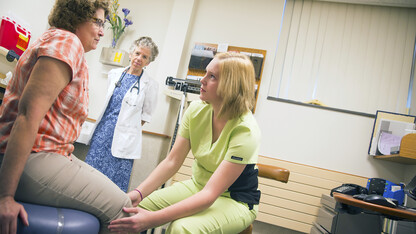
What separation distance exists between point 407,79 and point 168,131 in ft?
9.01

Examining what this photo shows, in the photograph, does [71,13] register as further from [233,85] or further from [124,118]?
[124,118]

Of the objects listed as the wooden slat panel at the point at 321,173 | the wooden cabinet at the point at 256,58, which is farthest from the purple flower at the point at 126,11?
the wooden slat panel at the point at 321,173

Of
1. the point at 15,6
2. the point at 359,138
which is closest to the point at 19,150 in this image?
the point at 15,6

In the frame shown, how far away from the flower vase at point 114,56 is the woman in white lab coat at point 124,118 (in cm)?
113

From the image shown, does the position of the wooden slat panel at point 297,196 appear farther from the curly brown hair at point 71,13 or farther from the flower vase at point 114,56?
the curly brown hair at point 71,13

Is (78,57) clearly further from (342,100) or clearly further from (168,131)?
(342,100)

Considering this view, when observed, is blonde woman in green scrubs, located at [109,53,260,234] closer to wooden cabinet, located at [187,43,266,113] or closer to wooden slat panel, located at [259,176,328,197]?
wooden slat panel, located at [259,176,328,197]

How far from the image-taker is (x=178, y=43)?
3346 millimetres

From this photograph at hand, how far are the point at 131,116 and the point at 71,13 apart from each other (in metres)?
1.41

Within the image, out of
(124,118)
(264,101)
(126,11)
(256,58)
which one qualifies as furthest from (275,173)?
(126,11)

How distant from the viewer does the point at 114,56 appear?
3389mm

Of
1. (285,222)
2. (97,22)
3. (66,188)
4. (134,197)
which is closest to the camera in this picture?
(66,188)

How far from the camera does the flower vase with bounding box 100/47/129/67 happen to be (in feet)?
11.0

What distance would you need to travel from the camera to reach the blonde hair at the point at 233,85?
1.09m
